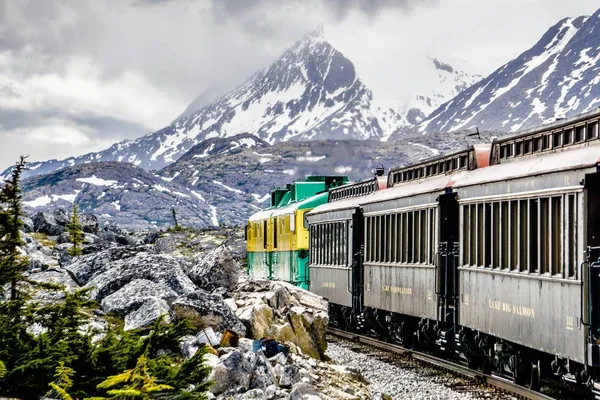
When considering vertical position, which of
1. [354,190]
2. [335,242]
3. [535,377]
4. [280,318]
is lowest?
[535,377]

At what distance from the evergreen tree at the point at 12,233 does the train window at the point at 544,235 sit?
23.7 feet

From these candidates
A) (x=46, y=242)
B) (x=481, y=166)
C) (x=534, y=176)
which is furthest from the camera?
(x=46, y=242)

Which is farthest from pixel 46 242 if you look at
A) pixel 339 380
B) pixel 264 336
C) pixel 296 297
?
pixel 339 380

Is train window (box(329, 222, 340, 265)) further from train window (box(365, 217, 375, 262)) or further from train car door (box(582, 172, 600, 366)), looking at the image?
train car door (box(582, 172, 600, 366))

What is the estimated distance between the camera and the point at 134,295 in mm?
20500

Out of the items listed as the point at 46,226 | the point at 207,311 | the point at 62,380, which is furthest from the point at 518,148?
the point at 46,226

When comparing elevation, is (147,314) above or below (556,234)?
below

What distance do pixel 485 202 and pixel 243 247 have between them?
64.7 m

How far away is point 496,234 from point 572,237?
3.47m

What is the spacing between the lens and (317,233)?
3234cm

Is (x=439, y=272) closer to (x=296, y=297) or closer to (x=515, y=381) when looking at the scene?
(x=515, y=381)

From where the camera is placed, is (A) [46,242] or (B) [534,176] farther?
(A) [46,242]

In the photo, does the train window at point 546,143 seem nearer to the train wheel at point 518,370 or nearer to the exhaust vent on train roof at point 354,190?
the train wheel at point 518,370

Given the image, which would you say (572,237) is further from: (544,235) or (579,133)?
(579,133)
